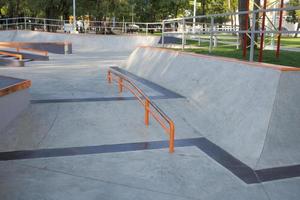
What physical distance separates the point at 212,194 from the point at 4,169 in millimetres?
3333

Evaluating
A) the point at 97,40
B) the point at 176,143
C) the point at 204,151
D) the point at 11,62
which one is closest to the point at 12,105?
the point at 176,143

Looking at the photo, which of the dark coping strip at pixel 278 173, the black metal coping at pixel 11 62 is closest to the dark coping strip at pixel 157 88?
the dark coping strip at pixel 278 173

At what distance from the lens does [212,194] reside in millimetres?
4996

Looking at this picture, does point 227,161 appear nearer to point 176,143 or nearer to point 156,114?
point 176,143

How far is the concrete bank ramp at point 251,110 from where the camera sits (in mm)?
6242

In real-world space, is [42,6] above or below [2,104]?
above

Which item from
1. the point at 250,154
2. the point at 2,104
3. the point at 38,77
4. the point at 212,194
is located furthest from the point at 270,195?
the point at 38,77

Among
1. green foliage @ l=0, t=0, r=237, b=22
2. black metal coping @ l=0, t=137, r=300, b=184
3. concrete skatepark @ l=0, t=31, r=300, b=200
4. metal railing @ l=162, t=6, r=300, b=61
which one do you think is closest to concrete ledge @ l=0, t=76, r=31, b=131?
concrete skatepark @ l=0, t=31, r=300, b=200

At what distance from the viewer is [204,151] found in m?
6.78

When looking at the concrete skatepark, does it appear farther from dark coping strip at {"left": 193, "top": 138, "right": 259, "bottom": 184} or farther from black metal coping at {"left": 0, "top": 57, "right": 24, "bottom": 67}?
black metal coping at {"left": 0, "top": 57, "right": 24, "bottom": 67}

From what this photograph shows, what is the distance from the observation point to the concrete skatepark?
5184mm

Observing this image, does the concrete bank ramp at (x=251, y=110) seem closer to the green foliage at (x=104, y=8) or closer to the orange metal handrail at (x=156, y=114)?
the orange metal handrail at (x=156, y=114)

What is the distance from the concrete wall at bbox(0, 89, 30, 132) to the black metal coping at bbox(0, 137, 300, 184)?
0.90 meters

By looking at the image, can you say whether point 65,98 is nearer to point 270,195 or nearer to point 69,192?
point 69,192
